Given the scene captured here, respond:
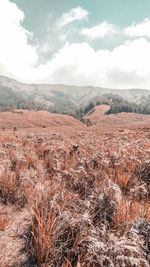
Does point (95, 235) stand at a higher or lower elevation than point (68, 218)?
lower

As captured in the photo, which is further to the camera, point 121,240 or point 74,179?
point 74,179

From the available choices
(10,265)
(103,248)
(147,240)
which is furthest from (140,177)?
(10,265)

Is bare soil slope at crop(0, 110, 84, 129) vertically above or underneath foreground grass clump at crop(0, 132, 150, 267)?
above

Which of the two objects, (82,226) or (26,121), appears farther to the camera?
(26,121)

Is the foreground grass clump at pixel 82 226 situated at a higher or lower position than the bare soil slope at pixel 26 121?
lower

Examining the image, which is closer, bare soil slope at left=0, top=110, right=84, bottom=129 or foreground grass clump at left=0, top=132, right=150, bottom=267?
foreground grass clump at left=0, top=132, right=150, bottom=267

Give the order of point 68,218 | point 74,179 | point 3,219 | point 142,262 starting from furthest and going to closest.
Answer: point 74,179, point 3,219, point 68,218, point 142,262

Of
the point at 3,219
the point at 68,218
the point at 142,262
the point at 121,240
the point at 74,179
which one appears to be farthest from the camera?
the point at 74,179

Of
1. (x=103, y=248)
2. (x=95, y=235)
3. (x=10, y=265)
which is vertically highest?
(x=103, y=248)

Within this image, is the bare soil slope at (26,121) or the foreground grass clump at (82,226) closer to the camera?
the foreground grass clump at (82,226)

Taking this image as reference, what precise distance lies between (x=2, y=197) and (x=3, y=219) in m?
0.78

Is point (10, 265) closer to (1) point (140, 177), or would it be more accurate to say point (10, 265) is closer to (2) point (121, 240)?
(2) point (121, 240)

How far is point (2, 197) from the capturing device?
317 centimetres

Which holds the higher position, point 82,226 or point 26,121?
point 26,121
